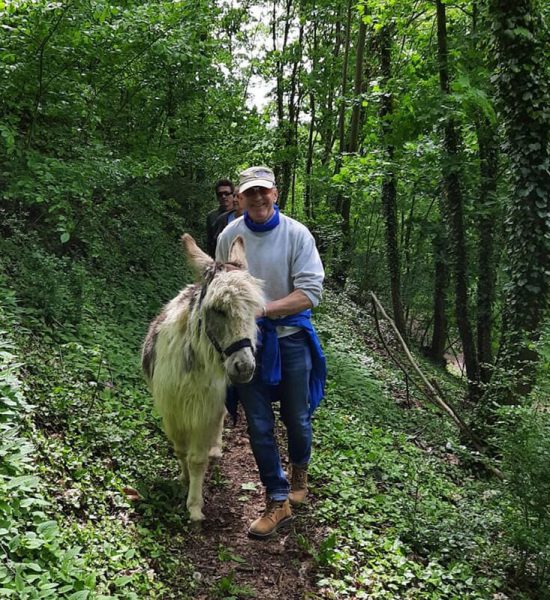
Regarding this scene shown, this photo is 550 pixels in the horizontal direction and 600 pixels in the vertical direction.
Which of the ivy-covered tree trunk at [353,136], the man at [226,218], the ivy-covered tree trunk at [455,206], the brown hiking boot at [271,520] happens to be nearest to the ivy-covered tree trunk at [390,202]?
the ivy-covered tree trunk at [353,136]

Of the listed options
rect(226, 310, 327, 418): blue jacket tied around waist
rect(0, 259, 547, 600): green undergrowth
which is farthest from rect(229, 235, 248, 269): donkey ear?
rect(0, 259, 547, 600): green undergrowth

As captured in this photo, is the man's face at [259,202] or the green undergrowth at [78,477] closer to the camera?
the green undergrowth at [78,477]

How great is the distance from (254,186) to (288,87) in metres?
19.1

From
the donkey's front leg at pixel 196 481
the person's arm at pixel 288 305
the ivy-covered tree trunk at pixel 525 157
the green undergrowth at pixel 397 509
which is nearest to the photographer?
the person's arm at pixel 288 305

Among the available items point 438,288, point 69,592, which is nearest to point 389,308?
point 438,288

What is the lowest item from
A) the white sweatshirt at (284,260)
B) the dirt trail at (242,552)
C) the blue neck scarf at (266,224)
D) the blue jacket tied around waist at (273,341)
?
the dirt trail at (242,552)

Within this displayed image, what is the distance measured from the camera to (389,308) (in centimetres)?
2105

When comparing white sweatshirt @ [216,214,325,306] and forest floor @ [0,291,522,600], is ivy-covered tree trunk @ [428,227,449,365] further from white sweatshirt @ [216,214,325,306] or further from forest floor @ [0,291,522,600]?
white sweatshirt @ [216,214,325,306]

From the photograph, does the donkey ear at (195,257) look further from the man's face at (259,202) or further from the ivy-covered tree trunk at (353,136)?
the ivy-covered tree trunk at (353,136)

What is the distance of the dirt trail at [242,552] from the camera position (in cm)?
378

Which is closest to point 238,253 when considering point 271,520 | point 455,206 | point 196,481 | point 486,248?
point 196,481

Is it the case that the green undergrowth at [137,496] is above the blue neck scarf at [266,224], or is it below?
below

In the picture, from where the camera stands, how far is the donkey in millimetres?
3705

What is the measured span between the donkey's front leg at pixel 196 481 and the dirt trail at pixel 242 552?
0.14m
